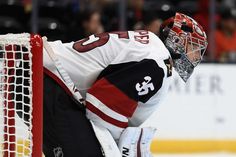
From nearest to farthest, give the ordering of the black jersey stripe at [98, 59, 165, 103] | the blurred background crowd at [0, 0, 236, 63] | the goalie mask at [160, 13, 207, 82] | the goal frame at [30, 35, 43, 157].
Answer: the goal frame at [30, 35, 43, 157], the black jersey stripe at [98, 59, 165, 103], the goalie mask at [160, 13, 207, 82], the blurred background crowd at [0, 0, 236, 63]

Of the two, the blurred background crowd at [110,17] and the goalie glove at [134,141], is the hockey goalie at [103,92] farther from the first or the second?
the blurred background crowd at [110,17]

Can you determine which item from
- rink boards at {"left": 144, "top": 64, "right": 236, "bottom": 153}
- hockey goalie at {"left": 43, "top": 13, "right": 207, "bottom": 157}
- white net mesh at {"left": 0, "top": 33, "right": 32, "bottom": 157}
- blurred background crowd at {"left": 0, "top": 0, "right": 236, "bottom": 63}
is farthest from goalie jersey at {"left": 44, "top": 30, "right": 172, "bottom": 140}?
rink boards at {"left": 144, "top": 64, "right": 236, "bottom": 153}

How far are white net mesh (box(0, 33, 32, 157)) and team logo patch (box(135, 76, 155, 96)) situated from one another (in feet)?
1.10

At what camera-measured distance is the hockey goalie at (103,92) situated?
2.23m

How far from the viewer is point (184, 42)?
7.76ft

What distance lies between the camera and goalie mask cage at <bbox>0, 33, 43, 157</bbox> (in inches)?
81.7

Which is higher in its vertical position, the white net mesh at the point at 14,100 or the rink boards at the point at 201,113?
the white net mesh at the point at 14,100

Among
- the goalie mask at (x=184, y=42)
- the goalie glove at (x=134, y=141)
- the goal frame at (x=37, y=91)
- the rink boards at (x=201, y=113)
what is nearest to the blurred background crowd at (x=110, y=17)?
the rink boards at (x=201, y=113)

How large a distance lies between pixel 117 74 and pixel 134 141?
225mm

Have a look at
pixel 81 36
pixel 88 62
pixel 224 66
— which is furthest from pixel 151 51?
pixel 224 66

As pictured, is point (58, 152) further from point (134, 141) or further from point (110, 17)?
point (110, 17)

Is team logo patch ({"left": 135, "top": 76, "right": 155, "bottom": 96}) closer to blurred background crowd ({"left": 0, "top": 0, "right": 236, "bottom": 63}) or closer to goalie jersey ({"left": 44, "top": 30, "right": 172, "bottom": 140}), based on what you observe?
goalie jersey ({"left": 44, "top": 30, "right": 172, "bottom": 140})

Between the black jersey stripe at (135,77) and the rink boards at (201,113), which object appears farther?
the rink boards at (201,113)

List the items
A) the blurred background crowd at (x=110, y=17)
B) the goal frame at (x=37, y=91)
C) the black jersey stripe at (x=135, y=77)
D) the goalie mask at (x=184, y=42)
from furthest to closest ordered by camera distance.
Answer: the blurred background crowd at (x=110, y=17) < the goalie mask at (x=184, y=42) < the black jersey stripe at (x=135, y=77) < the goal frame at (x=37, y=91)
